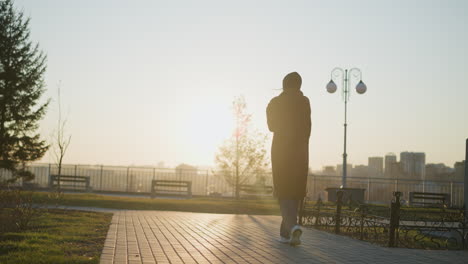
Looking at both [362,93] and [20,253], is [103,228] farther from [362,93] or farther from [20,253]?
[362,93]

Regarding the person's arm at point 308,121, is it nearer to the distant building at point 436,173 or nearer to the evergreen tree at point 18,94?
the evergreen tree at point 18,94

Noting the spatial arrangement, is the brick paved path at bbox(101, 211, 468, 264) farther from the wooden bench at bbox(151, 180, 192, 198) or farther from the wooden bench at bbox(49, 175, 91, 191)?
the wooden bench at bbox(49, 175, 91, 191)

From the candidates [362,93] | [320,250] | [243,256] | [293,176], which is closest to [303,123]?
[293,176]

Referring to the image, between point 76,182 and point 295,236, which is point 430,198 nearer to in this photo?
point 76,182

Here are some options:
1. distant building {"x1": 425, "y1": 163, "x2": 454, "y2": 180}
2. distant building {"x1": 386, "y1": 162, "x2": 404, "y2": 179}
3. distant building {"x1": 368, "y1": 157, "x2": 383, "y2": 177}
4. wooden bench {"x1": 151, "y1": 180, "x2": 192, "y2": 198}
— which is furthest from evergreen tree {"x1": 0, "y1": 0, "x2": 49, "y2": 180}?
distant building {"x1": 368, "y1": 157, "x2": 383, "y2": 177}

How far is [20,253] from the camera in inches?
223

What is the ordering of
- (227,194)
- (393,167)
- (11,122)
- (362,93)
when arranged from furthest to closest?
1. (393,167)
2. (227,194)
3. (11,122)
4. (362,93)

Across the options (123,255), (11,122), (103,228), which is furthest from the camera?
(11,122)

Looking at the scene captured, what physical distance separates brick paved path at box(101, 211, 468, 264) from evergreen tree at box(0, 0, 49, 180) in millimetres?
18214

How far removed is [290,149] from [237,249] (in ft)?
5.15

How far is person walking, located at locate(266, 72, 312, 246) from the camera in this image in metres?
6.99

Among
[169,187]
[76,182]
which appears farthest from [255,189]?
[76,182]

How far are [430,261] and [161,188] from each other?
16.9m

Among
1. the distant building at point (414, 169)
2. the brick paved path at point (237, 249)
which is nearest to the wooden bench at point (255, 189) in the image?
the brick paved path at point (237, 249)
